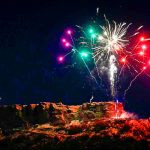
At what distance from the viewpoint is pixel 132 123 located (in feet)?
160

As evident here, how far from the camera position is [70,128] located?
51812mm

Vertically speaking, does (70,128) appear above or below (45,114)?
below

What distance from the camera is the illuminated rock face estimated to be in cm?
6159

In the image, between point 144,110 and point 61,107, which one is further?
point 144,110

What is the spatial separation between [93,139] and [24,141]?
388 inches

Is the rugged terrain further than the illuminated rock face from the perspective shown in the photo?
No

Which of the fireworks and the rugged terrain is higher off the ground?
the fireworks

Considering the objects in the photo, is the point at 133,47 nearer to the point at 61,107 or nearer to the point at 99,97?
the point at 61,107

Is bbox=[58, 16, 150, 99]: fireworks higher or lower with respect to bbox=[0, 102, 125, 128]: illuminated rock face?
higher

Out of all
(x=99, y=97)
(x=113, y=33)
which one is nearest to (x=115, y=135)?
(x=113, y=33)

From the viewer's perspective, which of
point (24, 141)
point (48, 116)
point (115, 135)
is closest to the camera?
point (115, 135)

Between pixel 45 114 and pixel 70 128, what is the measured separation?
11.1 meters

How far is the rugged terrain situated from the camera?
4516 centimetres

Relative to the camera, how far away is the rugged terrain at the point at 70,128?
45156mm
